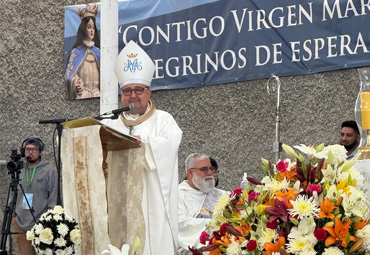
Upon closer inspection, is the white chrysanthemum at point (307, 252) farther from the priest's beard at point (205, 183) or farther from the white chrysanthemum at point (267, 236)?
the priest's beard at point (205, 183)

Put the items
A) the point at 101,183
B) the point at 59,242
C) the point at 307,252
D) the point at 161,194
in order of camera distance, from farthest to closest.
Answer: the point at 161,194, the point at 101,183, the point at 59,242, the point at 307,252

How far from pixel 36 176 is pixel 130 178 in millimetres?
2967

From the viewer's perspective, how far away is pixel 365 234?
3.02 m

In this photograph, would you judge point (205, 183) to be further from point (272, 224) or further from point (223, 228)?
point (272, 224)

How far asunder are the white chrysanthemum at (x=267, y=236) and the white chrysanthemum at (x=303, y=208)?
102mm

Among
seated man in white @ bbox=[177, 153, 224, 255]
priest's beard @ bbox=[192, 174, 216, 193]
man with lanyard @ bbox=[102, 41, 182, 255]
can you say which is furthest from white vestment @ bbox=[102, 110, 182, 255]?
priest's beard @ bbox=[192, 174, 216, 193]

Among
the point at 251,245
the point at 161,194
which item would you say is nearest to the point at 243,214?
the point at 251,245

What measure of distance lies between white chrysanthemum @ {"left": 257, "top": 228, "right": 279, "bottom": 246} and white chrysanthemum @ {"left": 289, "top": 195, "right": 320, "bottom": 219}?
0.33 feet

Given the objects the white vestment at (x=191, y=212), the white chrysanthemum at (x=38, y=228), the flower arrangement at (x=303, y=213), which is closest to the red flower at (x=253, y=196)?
the flower arrangement at (x=303, y=213)

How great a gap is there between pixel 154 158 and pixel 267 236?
2645 millimetres

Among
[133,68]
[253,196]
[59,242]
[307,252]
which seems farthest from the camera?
[133,68]

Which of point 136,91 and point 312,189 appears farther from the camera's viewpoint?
point 136,91

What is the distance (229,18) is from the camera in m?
8.16

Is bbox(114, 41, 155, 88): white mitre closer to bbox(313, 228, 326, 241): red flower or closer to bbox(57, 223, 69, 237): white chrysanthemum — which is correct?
bbox(57, 223, 69, 237): white chrysanthemum
